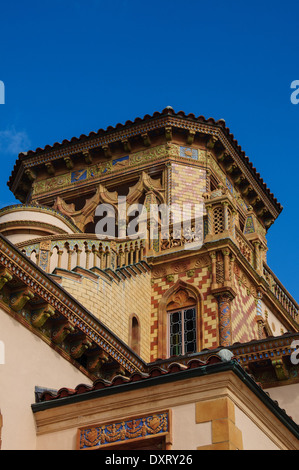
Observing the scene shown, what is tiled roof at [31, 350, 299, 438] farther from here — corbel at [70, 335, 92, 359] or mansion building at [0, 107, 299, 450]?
corbel at [70, 335, 92, 359]

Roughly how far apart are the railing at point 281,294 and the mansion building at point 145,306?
7 centimetres

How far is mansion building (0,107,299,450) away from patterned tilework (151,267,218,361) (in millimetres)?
38

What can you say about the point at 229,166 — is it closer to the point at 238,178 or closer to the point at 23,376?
the point at 238,178

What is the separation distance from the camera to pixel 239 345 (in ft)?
59.2

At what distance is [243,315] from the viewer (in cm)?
2312

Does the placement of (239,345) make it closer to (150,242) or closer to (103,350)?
(103,350)

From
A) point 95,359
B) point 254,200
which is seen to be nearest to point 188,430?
point 95,359

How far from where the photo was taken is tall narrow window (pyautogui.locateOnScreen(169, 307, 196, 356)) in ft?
72.9

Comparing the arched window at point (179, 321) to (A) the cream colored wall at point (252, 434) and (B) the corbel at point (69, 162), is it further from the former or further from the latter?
(A) the cream colored wall at point (252, 434)

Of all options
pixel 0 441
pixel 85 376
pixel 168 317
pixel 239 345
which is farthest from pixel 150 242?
pixel 0 441

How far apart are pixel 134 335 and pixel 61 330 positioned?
6.59 meters

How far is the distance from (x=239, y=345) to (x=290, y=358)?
3.68 feet

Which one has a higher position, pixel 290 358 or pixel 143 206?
pixel 143 206

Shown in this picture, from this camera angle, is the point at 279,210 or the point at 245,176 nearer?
the point at 245,176
